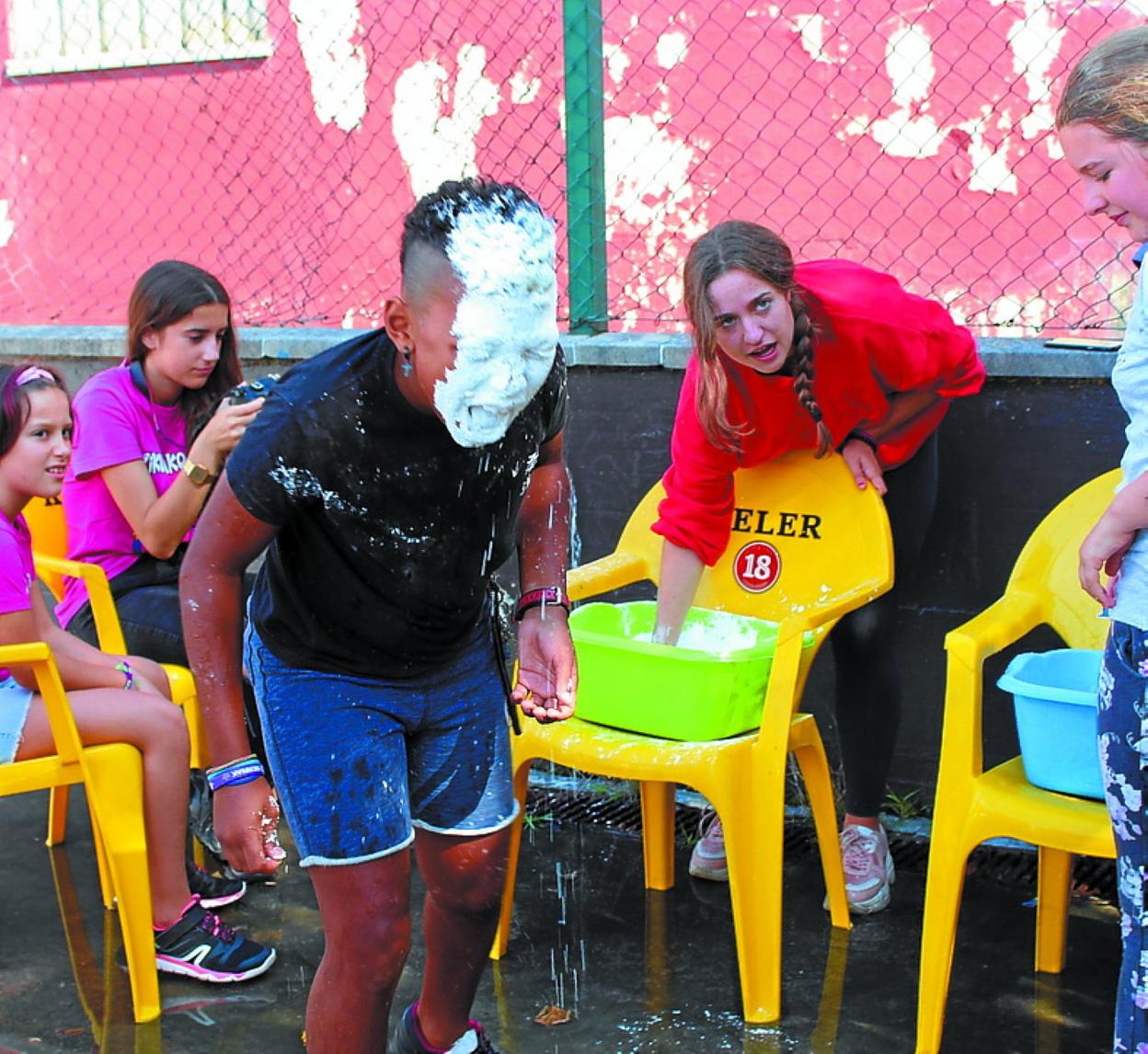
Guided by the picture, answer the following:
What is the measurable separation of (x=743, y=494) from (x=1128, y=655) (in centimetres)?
171

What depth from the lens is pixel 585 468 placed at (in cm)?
449

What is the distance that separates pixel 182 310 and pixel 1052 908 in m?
2.69

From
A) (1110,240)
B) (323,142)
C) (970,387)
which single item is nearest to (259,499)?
(970,387)

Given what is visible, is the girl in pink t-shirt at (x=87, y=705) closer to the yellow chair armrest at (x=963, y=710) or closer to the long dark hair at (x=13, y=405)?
the long dark hair at (x=13, y=405)

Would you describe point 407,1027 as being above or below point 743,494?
below

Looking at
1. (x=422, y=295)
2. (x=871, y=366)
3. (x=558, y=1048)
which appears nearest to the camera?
(x=422, y=295)

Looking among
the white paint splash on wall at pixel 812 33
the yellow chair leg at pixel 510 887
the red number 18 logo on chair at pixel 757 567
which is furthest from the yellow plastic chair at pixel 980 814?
the white paint splash on wall at pixel 812 33

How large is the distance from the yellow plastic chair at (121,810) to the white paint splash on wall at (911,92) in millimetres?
5526

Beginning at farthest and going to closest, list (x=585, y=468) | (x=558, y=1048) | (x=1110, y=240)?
1. (x=1110, y=240)
2. (x=585, y=468)
3. (x=558, y=1048)

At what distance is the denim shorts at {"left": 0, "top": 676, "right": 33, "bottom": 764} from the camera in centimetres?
324

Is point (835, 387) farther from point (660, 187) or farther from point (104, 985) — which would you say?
point (660, 187)

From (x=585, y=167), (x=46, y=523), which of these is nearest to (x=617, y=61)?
(x=585, y=167)

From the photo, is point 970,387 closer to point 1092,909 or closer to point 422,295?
point 1092,909

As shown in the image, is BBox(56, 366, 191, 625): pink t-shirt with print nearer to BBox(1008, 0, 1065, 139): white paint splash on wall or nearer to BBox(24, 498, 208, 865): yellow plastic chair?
BBox(24, 498, 208, 865): yellow plastic chair
